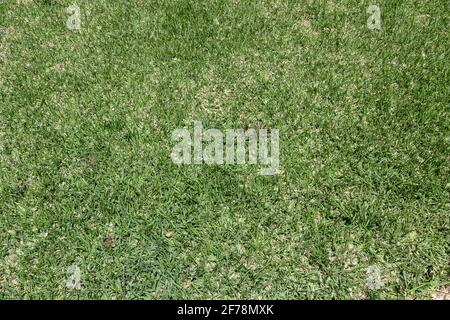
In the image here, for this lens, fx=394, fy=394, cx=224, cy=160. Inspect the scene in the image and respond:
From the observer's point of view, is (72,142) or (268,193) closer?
(268,193)

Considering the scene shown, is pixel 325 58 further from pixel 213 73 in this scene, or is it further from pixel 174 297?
pixel 174 297

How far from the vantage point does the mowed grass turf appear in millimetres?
3359

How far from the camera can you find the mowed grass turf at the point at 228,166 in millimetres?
3359

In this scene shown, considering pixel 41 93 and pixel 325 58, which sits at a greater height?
pixel 325 58

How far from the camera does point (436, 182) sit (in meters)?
3.76

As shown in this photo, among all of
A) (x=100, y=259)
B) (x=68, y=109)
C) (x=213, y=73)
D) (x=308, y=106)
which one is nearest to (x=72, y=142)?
(x=68, y=109)

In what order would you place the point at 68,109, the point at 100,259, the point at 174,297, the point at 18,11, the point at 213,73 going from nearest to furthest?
1. the point at 174,297
2. the point at 100,259
3. the point at 68,109
4. the point at 213,73
5. the point at 18,11

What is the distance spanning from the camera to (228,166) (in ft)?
13.3

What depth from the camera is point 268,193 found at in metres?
3.79

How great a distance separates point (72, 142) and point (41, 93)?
3.53 ft

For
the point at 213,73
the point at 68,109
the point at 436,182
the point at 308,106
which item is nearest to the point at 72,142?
the point at 68,109

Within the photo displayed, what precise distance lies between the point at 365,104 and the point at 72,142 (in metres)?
3.33
